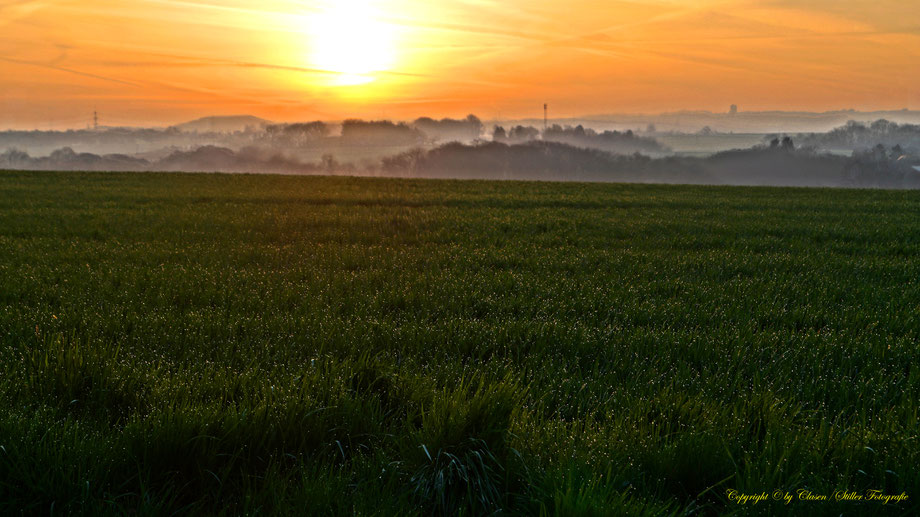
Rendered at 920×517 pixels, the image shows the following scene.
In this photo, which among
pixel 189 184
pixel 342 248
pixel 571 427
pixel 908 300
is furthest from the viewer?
pixel 189 184

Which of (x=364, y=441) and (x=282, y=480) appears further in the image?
(x=364, y=441)

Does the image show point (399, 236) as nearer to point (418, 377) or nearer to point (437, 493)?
point (418, 377)

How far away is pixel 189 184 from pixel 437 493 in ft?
77.7

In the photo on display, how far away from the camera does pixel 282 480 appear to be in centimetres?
312

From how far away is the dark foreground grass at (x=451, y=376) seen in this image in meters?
3.07

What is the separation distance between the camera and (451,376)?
4.42 meters

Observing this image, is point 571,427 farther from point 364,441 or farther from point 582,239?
point 582,239

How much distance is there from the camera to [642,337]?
5543 millimetres

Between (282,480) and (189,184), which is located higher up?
(189,184)

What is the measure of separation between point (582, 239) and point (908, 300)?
5.45m

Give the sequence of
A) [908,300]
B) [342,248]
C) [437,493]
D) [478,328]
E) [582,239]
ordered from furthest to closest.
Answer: [582,239] < [342,248] < [908,300] < [478,328] < [437,493]

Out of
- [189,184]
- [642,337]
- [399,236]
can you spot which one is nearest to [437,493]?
[642,337]

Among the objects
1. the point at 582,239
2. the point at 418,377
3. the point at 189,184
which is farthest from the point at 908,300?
the point at 189,184

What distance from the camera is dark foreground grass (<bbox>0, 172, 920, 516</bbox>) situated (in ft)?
10.1
